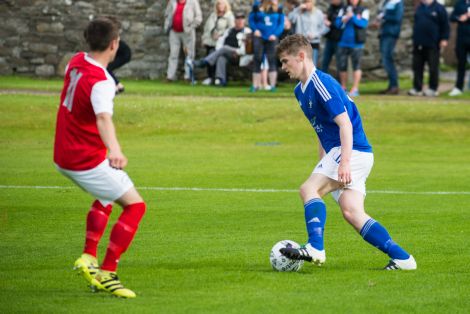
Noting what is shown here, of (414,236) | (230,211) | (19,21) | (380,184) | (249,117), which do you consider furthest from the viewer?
(19,21)

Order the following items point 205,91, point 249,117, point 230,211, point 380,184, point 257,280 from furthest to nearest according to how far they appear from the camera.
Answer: point 205,91 < point 249,117 < point 380,184 < point 230,211 < point 257,280

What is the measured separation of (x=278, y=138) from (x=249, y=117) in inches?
61.8

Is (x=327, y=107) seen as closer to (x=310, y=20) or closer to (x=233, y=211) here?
(x=233, y=211)

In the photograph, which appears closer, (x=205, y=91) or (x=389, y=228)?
(x=389, y=228)

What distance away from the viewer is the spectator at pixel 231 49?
99.1 ft

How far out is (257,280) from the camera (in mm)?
9031

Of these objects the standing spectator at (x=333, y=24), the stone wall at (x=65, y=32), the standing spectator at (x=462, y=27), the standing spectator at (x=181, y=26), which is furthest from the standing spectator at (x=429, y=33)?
the standing spectator at (x=181, y=26)

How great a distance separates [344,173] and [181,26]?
22.6m

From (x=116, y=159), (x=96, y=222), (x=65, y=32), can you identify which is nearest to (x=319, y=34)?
(x=65, y=32)

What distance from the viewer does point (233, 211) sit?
45.2 feet

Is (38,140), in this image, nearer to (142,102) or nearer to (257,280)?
(142,102)

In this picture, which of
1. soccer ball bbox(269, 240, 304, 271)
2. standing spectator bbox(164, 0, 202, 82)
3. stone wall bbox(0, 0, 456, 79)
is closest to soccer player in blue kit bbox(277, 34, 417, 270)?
soccer ball bbox(269, 240, 304, 271)

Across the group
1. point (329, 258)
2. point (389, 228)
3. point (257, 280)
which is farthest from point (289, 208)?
point (257, 280)

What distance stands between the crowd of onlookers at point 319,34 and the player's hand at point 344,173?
19006 millimetres
